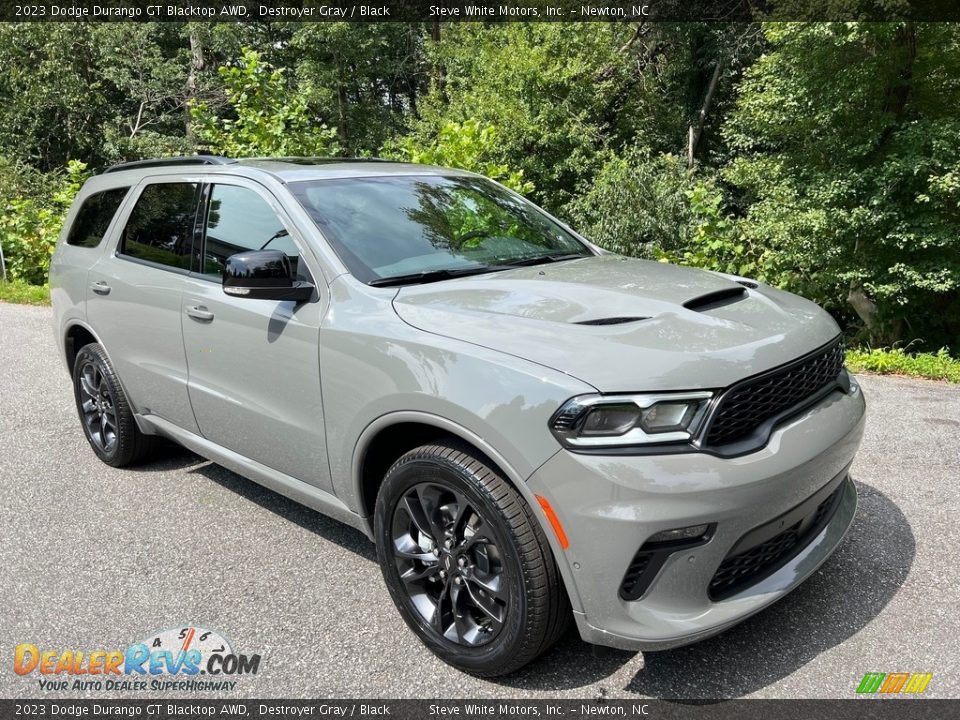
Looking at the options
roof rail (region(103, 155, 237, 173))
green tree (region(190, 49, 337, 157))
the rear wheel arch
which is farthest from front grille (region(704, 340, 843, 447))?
green tree (region(190, 49, 337, 157))

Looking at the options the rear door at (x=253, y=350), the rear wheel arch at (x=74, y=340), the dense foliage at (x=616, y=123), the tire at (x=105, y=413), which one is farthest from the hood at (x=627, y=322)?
the dense foliage at (x=616, y=123)

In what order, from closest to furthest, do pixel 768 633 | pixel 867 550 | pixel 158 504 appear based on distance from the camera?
pixel 768 633
pixel 867 550
pixel 158 504

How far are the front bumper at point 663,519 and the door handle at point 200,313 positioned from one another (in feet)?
6.52

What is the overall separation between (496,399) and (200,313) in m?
1.88

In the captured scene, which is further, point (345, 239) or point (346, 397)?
point (345, 239)

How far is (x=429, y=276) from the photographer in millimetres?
3174

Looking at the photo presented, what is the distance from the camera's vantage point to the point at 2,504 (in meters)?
4.30

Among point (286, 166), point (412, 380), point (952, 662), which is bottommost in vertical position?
point (952, 662)

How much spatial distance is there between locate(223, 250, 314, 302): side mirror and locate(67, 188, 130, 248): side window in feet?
6.67

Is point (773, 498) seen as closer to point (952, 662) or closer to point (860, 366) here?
point (952, 662)

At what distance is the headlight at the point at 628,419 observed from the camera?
2.27 meters

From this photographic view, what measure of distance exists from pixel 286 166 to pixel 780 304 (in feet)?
8.16

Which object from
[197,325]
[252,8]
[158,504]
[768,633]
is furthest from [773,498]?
[252,8]

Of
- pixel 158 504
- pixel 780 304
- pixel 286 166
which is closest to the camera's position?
pixel 780 304
